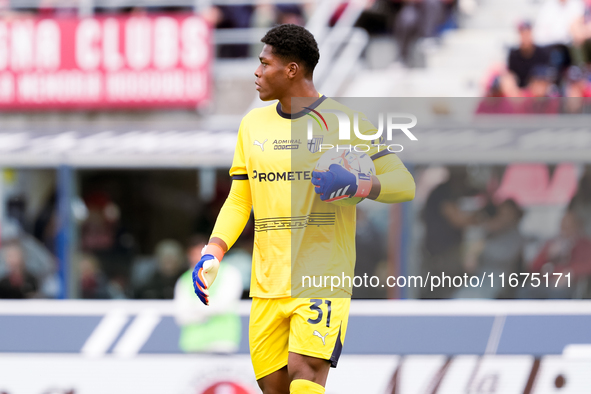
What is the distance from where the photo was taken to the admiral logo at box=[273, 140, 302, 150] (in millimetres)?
2957

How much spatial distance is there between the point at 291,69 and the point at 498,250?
4599 millimetres

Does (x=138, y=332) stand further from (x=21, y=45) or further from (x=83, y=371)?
(x=21, y=45)

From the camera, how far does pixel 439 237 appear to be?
7008mm

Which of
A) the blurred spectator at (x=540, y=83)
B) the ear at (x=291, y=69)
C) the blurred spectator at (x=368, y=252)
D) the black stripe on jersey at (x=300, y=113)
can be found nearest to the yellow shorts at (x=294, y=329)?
the black stripe on jersey at (x=300, y=113)

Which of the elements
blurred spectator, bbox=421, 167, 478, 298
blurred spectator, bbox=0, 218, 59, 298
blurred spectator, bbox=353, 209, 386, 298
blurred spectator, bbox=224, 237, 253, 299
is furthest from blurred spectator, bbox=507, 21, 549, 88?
blurred spectator, bbox=0, 218, 59, 298

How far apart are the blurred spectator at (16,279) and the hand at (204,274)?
521 centimetres

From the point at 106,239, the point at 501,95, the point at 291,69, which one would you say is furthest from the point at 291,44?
the point at 106,239

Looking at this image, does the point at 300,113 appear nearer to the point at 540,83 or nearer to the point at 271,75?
the point at 271,75

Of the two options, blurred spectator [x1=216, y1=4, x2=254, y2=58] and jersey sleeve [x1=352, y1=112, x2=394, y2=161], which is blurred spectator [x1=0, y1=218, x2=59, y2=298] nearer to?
blurred spectator [x1=216, y1=4, x2=254, y2=58]

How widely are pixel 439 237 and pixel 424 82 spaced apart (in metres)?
2.10

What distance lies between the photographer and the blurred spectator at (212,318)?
5152 mm

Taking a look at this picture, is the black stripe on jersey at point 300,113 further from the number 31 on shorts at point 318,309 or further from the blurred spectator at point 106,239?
the blurred spectator at point 106,239

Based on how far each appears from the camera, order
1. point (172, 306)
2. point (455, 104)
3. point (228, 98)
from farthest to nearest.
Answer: point (228, 98), point (455, 104), point (172, 306)

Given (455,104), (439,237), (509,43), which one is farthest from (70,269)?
(509,43)
